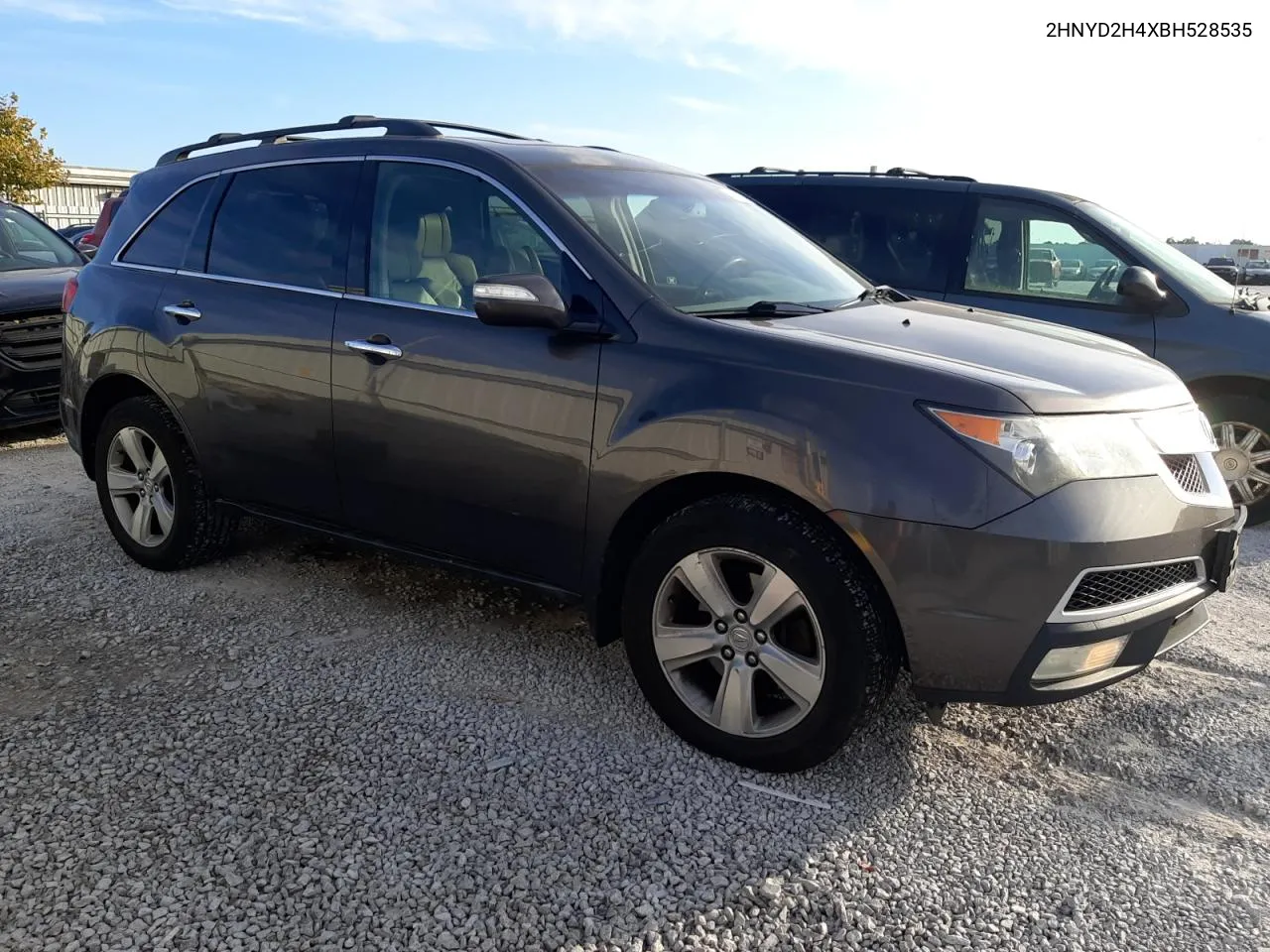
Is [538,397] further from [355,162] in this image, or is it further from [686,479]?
[355,162]

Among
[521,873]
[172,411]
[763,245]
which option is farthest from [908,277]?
[521,873]

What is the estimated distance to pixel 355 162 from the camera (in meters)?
3.81

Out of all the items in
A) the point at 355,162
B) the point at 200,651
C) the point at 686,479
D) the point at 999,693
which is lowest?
the point at 200,651

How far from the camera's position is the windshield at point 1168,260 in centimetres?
579

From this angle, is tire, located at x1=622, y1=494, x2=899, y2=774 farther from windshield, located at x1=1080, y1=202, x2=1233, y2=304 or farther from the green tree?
the green tree

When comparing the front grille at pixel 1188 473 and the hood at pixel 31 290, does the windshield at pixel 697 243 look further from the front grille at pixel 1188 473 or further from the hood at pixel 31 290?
the hood at pixel 31 290

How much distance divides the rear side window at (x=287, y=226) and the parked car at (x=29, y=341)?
11.5 ft

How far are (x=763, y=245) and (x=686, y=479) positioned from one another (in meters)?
1.29

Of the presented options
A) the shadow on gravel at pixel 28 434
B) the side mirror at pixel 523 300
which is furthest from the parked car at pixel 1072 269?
the shadow on gravel at pixel 28 434

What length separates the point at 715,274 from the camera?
348 cm

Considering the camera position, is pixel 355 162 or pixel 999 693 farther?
pixel 355 162

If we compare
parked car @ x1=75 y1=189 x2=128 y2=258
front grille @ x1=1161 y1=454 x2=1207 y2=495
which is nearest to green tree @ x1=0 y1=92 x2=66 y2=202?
parked car @ x1=75 y1=189 x2=128 y2=258

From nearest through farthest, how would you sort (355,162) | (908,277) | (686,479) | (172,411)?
(686,479) < (355,162) < (172,411) < (908,277)

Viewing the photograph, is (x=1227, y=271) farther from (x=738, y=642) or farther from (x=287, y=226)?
(x=287, y=226)
